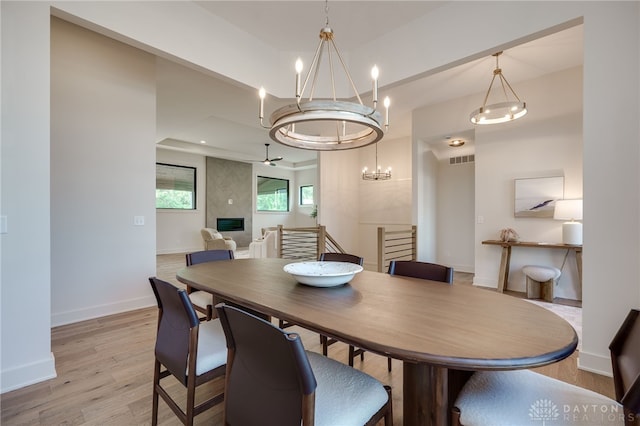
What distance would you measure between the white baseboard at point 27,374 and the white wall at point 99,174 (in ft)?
3.84

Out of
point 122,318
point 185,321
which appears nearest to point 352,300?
point 185,321

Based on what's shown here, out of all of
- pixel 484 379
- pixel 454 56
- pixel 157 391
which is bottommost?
pixel 157 391

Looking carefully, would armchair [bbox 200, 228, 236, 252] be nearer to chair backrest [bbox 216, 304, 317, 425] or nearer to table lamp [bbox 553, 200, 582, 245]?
chair backrest [bbox 216, 304, 317, 425]

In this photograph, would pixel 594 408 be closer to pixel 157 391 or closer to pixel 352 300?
pixel 352 300

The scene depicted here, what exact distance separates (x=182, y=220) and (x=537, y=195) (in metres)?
8.18

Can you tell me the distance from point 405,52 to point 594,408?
122 inches

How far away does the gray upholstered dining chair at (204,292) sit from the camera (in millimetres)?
2176


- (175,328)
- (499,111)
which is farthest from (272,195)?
(175,328)

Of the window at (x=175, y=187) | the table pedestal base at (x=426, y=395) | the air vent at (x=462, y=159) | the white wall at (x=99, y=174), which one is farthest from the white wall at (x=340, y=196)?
the table pedestal base at (x=426, y=395)

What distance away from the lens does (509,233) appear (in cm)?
411

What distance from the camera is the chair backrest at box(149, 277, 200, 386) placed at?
1.27 meters

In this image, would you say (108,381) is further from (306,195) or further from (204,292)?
(306,195)

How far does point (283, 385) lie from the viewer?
906 mm

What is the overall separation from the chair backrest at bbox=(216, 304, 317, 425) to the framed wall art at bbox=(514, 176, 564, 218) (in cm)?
444
